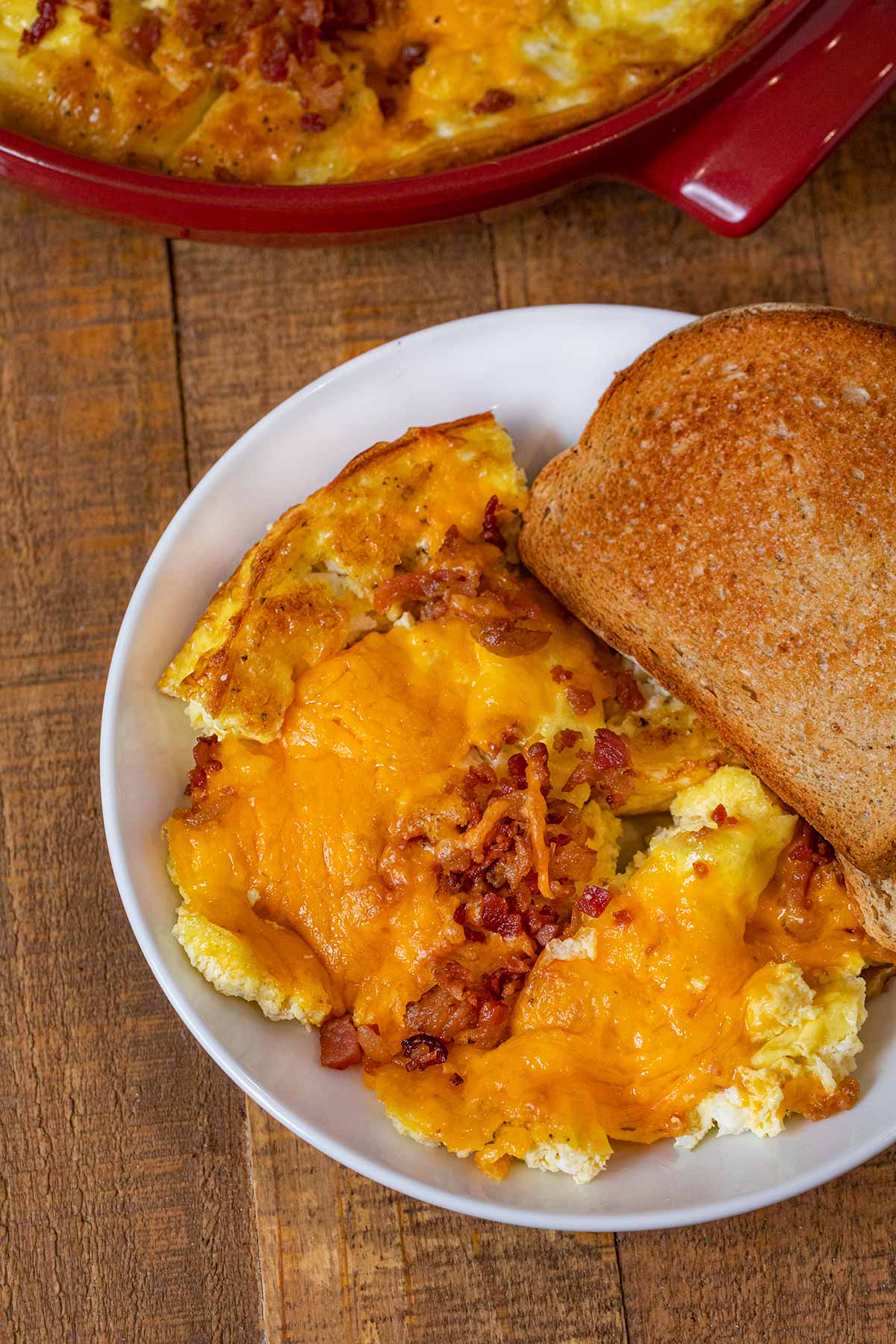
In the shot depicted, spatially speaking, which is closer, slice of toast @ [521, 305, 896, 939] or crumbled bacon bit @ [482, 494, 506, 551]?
slice of toast @ [521, 305, 896, 939]

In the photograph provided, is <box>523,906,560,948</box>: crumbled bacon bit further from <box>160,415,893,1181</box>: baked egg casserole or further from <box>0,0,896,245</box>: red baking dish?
<box>0,0,896,245</box>: red baking dish

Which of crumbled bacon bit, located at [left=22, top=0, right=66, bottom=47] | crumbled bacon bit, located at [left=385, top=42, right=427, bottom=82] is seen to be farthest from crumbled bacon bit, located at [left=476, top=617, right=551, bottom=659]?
crumbled bacon bit, located at [left=22, top=0, right=66, bottom=47]

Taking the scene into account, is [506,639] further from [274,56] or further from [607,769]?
[274,56]

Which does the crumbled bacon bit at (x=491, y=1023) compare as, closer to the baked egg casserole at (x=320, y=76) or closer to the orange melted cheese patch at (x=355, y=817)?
the orange melted cheese patch at (x=355, y=817)

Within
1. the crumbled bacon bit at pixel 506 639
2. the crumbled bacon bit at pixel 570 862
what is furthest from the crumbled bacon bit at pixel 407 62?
the crumbled bacon bit at pixel 570 862

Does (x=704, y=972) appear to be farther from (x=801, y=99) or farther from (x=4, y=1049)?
(x=801, y=99)

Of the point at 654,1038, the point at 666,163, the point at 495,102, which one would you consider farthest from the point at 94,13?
the point at 654,1038

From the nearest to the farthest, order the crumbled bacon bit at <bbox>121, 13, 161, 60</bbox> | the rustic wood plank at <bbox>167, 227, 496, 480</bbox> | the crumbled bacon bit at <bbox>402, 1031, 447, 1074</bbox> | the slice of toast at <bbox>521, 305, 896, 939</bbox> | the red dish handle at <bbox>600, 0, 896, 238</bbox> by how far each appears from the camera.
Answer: the slice of toast at <bbox>521, 305, 896, 939</bbox>, the crumbled bacon bit at <bbox>402, 1031, 447, 1074</bbox>, the red dish handle at <bbox>600, 0, 896, 238</bbox>, the crumbled bacon bit at <bbox>121, 13, 161, 60</bbox>, the rustic wood plank at <bbox>167, 227, 496, 480</bbox>
